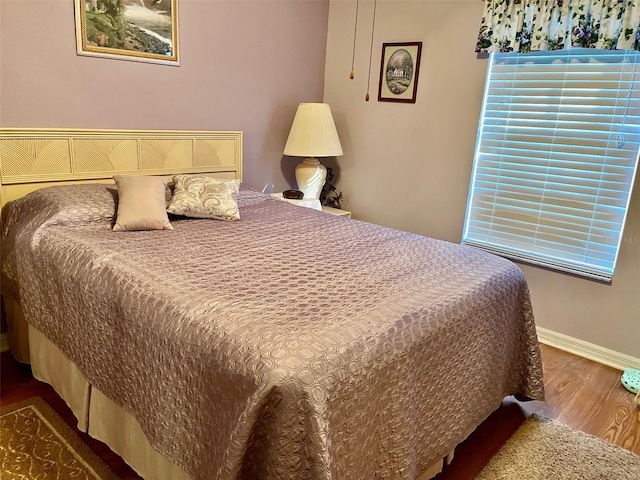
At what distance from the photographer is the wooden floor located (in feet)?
6.35

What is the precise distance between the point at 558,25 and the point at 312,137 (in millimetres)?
1723

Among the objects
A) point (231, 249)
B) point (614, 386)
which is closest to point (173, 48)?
point (231, 249)

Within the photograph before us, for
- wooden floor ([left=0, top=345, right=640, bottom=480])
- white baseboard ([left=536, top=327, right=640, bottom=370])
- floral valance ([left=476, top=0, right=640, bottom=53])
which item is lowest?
wooden floor ([left=0, top=345, right=640, bottom=480])

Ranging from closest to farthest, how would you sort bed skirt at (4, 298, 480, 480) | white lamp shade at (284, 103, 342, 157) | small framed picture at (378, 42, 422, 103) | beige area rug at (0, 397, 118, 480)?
bed skirt at (4, 298, 480, 480) → beige area rug at (0, 397, 118, 480) → small framed picture at (378, 42, 422, 103) → white lamp shade at (284, 103, 342, 157)

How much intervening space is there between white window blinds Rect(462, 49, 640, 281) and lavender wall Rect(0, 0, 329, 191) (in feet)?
4.98

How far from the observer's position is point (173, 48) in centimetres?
288

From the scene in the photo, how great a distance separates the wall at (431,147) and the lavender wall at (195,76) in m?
0.40

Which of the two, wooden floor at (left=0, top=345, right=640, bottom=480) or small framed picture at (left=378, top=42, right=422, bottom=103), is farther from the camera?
small framed picture at (left=378, top=42, right=422, bottom=103)

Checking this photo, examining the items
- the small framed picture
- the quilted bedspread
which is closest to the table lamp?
the small framed picture

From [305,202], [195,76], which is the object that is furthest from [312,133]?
[195,76]

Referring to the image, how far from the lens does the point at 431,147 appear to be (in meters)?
3.38

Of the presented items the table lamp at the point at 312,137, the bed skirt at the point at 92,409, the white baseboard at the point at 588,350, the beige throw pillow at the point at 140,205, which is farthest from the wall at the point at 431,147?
the beige throw pillow at the point at 140,205

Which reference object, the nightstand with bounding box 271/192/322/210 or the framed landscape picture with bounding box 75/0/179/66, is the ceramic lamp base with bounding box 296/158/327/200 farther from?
the framed landscape picture with bounding box 75/0/179/66

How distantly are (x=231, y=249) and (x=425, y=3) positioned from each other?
237 centimetres
